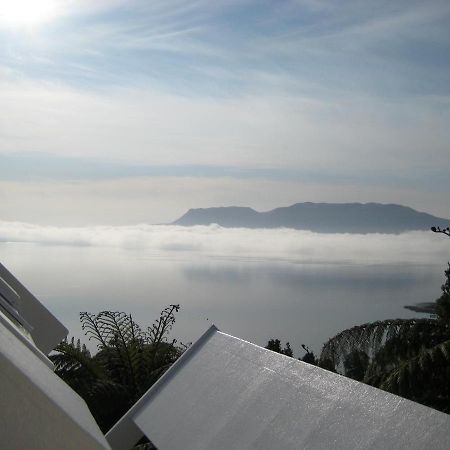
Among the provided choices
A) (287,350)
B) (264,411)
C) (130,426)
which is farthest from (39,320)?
(287,350)

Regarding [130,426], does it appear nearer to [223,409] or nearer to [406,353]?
[223,409]

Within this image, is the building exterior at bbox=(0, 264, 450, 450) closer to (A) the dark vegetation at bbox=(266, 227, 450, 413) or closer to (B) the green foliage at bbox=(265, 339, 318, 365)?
(A) the dark vegetation at bbox=(266, 227, 450, 413)

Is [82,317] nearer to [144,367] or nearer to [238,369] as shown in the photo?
[144,367]

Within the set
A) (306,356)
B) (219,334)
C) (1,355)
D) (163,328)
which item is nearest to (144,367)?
(163,328)

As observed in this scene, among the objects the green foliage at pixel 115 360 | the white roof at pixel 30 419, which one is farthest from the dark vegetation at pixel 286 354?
the white roof at pixel 30 419

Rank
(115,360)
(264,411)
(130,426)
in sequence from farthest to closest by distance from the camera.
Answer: (115,360) → (130,426) → (264,411)

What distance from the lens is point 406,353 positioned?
448 inches

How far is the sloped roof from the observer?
2654 millimetres

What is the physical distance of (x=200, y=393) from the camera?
445 centimetres

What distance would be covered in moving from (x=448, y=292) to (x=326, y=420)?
1013 cm

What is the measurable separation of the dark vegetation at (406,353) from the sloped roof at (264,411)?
5.85 m

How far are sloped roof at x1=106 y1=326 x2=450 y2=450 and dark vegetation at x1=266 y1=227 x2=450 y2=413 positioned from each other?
5.85 m

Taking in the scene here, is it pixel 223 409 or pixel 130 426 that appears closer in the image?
pixel 223 409

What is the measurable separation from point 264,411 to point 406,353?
8.57m
